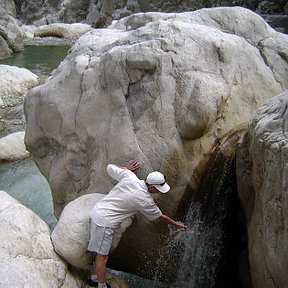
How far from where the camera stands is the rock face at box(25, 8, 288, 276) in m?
4.94

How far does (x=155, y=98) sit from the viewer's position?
5.07 metres

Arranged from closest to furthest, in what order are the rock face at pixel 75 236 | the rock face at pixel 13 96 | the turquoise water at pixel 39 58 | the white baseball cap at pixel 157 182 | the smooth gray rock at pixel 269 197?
the smooth gray rock at pixel 269 197 → the white baseball cap at pixel 157 182 → the rock face at pixel 75 236 → the rock face at pixel 13 96 → the turquoise water at pixel 39 58

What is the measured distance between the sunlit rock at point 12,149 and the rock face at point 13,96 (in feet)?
4.25

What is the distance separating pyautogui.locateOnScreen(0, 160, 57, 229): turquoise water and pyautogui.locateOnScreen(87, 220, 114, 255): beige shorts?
109 inches

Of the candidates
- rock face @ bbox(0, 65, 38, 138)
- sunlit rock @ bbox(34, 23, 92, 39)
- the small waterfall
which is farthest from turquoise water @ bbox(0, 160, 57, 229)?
sunlit rock @ bbox(34, 23, 92, 39)

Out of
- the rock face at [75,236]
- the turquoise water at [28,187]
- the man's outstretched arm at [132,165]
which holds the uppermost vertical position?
the man's outstretched arm at [132,165]

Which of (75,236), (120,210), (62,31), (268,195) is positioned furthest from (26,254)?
(62,31)

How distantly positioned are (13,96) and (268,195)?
477 inches

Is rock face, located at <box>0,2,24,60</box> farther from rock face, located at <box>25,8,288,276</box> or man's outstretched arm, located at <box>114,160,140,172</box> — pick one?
man's outstretched arm, located at <box>114,160,140,172</box>

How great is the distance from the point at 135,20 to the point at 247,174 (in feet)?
11.5

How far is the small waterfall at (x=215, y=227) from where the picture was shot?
4906mm

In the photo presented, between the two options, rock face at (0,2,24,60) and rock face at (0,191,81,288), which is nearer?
rock face at (0,191,81,288)

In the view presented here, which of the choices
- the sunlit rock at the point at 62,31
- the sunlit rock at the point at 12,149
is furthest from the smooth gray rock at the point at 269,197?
the sunlit rock at the point at 62,31

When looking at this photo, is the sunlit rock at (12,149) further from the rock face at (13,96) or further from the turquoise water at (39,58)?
the turquoise water at (39,58)
